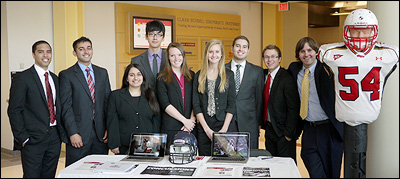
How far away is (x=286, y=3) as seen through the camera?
8.25 metres

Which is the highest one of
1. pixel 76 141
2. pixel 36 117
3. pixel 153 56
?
pixel 153 56

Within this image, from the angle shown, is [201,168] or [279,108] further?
[279,108]

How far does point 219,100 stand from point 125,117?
91 cm

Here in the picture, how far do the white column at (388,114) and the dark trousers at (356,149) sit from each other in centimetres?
17

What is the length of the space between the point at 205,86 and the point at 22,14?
13.2 ft

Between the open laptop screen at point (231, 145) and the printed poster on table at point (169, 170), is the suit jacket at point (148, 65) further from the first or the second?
the printed poster on table at point (169, 170)

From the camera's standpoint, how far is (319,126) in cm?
383

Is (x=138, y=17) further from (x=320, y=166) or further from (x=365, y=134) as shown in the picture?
(x=365, y=134)

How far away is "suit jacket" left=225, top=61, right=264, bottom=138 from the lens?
157 inches

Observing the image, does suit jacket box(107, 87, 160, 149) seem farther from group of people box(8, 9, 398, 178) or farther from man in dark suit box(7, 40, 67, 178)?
man in dark suit box(7, 40, 67, 178)

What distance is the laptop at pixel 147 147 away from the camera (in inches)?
124

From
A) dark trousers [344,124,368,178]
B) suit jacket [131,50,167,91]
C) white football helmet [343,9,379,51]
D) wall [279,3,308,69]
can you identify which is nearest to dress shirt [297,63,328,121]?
dark trousers [344,124,368,178]

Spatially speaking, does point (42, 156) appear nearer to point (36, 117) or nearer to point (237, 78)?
point (36, 117)

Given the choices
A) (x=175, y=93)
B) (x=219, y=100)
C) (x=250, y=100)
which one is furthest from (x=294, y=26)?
(x=175, y=93)
